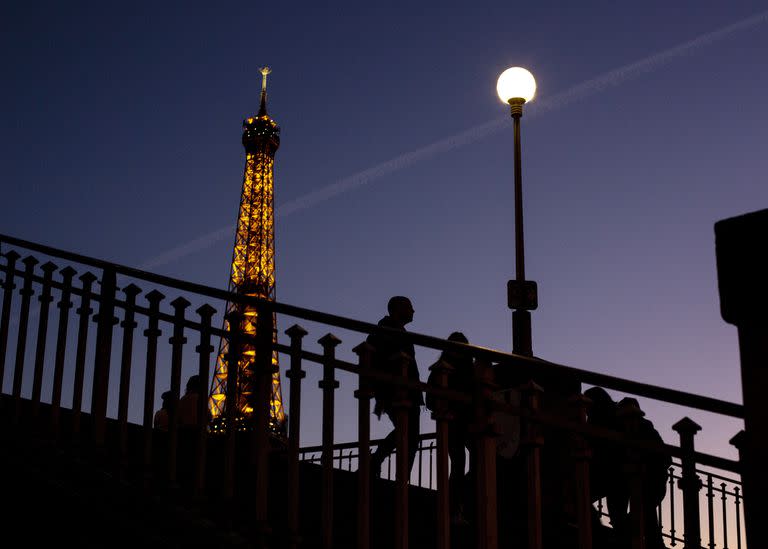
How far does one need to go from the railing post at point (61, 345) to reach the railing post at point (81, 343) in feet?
0.33

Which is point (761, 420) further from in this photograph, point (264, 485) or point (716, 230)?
point (264, 485)

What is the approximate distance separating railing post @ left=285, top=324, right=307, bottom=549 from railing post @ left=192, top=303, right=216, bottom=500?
20.0 inches

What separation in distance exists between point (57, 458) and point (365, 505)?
200cm

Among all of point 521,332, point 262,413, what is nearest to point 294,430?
point 262,413

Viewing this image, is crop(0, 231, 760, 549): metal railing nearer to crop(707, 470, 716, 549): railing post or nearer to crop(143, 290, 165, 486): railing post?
crop(143, 290, 165, 486): railing post

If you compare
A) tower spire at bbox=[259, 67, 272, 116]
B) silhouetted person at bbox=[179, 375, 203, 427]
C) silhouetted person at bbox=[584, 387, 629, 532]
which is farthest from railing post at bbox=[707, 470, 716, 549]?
tower spire at bbox=[259, 67, 272, 116]

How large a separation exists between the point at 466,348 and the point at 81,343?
2.57 metres

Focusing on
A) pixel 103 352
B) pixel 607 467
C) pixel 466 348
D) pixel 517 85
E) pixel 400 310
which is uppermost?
pixel 517 85

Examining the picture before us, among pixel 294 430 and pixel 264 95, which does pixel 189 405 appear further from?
pixel 264 95

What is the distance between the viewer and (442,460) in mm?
4488

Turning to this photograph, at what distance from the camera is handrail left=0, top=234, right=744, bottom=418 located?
12.9ft

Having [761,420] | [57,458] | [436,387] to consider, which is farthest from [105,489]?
[761,420]

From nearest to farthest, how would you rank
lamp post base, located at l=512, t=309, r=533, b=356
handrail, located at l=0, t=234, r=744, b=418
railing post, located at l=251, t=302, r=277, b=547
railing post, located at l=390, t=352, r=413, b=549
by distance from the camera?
handrail, located at l=0, t=234, r=744, b=418
railing post, located at l=390, t=352, r=413, b=549
railing post, located at l=251, t=302, r=277, b=547
lamp post base, located at l=512, t=309, r=533, b=356

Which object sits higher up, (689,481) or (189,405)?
(189,405)
